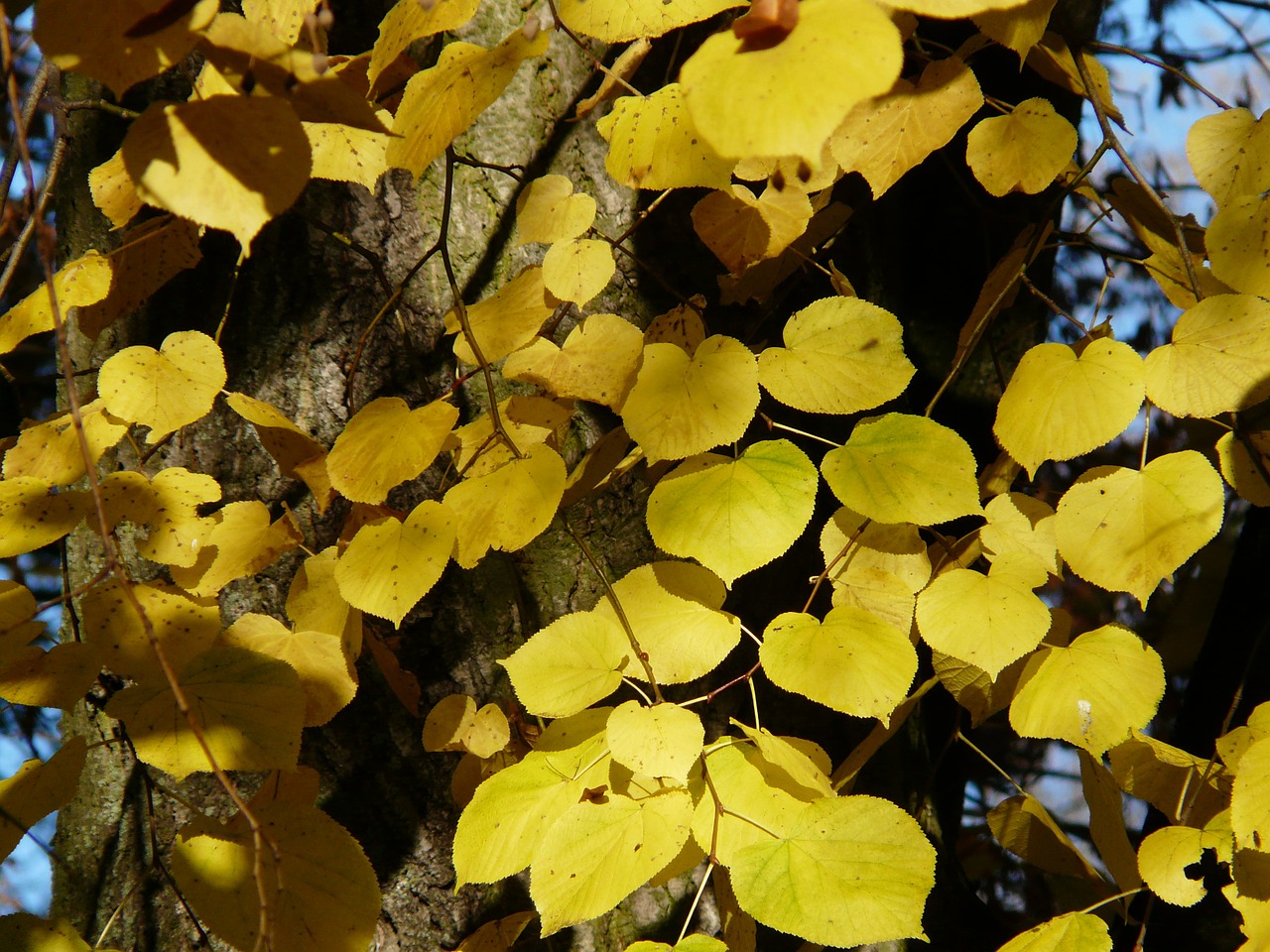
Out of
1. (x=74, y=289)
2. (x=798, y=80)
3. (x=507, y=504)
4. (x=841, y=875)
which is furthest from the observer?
(x=74, y=289)

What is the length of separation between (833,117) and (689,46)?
0.66m

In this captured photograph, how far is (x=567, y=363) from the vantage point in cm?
74

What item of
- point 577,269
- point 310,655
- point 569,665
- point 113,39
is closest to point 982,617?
point 569,665

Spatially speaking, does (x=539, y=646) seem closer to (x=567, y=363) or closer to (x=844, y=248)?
(x=567, y=363)

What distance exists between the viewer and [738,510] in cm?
65

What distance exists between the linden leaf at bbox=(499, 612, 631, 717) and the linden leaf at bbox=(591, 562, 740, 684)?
21 millimetres

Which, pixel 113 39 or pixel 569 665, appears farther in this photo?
pixel 569 665

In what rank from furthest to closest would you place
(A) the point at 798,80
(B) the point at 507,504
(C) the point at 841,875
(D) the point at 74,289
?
(D) the point at 74,289, (B) the point at 507,504, (C) the point at 841,875, (A) the point at 798,80

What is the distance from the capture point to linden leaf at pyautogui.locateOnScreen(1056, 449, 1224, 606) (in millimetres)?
636

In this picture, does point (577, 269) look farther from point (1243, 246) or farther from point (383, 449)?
point (1243, 246)

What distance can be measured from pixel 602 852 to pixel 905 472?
0.38 metres

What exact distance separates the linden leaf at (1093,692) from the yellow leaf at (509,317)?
0.54 meters

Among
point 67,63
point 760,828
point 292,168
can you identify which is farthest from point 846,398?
point 67,63

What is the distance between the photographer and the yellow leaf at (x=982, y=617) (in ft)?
2.15
